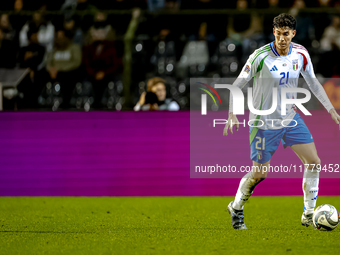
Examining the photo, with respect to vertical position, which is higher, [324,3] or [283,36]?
[324,3]

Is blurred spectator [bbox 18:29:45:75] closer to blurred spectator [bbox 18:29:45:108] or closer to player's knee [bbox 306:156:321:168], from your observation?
blurred spectator [bbox 18:29:45:108]

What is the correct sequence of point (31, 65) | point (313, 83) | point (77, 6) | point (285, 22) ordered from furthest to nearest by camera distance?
point (77, 6) → point (31, 65) → point (313, 83) → point (285, 22)

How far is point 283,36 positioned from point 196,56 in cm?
401

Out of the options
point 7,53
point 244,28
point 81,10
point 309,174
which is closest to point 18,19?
point 7,53

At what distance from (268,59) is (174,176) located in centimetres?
311

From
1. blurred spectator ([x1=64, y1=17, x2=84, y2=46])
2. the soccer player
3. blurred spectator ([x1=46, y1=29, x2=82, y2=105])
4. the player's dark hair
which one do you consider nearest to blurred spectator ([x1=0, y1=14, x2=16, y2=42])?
blurred spectator ([x1=46, y1=29, x2=82, y2=105])

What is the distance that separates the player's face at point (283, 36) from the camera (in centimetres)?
503

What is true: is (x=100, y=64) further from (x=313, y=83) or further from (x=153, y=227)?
(x=313, y=83)

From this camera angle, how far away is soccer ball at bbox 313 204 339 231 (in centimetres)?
505

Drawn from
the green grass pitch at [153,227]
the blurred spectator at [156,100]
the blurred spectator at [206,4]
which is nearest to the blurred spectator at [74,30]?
the blurred spectator at [156,100]

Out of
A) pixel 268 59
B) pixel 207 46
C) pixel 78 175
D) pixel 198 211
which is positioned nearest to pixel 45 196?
pixel 78 175

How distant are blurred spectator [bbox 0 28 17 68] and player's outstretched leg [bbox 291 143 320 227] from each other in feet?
17.2

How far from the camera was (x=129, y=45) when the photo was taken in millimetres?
8672

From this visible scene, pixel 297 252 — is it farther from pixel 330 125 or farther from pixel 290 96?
pixel 330 125
